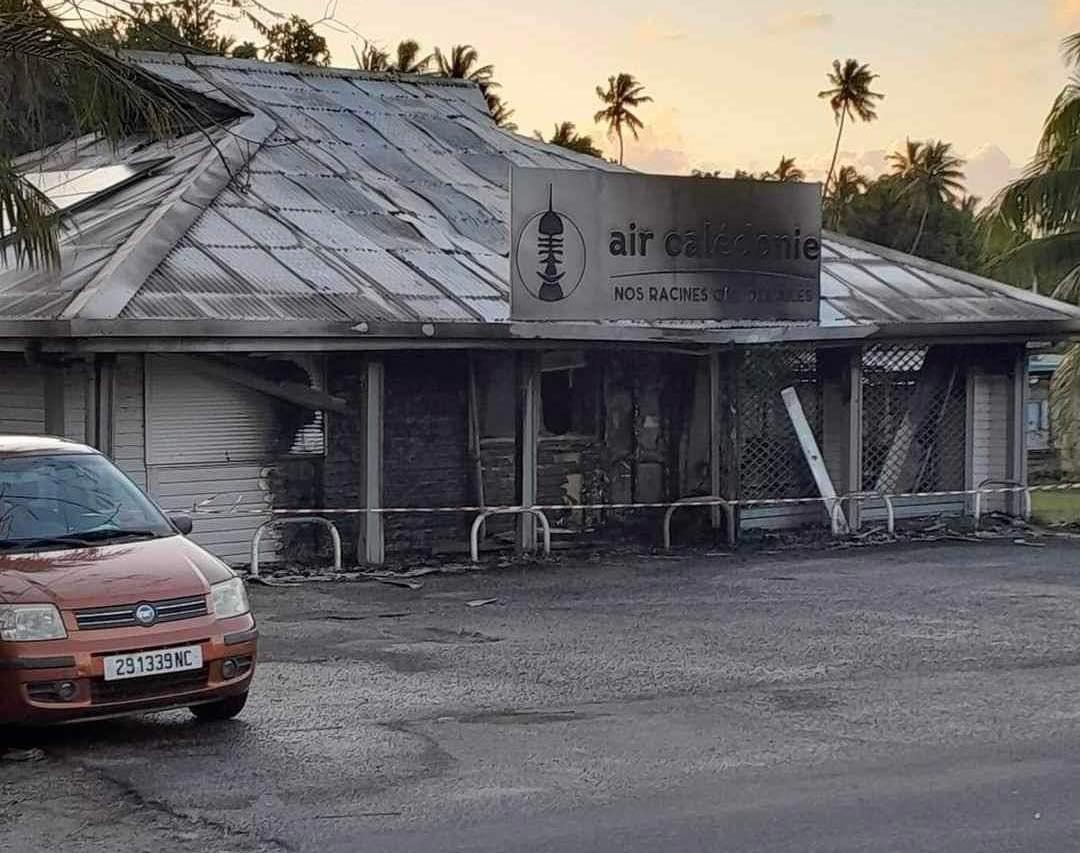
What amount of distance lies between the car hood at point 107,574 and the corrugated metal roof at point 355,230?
201 inches

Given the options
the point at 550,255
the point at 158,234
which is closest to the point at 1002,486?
the point at 550,255

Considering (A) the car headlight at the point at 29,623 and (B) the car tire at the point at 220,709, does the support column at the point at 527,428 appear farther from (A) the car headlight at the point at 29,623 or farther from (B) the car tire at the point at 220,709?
(A) the car headlight at the point at 29,623

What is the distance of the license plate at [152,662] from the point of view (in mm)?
7824

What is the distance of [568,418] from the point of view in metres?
18.6

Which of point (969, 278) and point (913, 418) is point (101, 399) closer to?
point (913, 418)

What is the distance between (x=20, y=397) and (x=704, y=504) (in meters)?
7.37

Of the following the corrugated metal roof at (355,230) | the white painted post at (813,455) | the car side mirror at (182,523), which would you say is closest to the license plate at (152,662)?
the car side mirror at (182,523)

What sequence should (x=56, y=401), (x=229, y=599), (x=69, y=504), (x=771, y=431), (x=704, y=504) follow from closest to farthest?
1. (x=229, y=599)
2. (x=69, y=504)
3. (x=56, y=401)
4. (x=704, y=504)
5. (x=771, y=431)

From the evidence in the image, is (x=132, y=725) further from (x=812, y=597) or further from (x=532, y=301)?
(x=532, y=301)

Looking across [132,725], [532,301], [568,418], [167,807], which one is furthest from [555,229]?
[167,807]

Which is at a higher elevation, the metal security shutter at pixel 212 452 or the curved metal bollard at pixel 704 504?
the metal security shutter at pixel 212 452

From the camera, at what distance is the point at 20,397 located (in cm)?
1544

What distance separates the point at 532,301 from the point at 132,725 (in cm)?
853

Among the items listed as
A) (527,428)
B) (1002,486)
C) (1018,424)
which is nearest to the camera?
(527,428)
